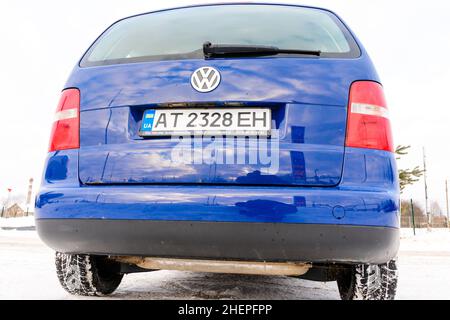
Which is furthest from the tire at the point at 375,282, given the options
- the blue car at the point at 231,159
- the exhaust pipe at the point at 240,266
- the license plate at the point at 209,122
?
the license plate at the point at 209,122

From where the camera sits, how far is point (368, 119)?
1.82 metres

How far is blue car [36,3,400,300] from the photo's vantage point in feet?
5.45

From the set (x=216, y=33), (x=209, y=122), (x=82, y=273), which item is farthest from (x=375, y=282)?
(x=82, y=273)

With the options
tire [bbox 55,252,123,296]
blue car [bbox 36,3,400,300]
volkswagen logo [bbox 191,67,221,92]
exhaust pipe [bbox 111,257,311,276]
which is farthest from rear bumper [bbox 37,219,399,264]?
tire [bbox 55,252,123,296]

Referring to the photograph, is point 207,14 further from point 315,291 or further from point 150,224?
point 315,291

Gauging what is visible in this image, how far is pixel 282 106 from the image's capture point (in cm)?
180

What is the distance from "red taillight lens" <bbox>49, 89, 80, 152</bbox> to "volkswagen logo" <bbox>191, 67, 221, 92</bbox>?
0.62 metres

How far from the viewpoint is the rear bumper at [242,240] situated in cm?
164

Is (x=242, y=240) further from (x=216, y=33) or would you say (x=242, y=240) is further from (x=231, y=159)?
(x=216, y=33)

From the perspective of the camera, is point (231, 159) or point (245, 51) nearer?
point (231, 159)

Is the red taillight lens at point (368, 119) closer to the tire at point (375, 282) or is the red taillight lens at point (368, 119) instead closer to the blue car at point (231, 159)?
the blue car at point (231, 159)

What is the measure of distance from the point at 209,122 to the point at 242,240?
54cm

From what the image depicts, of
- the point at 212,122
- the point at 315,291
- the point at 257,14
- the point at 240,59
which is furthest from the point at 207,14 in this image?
the point at 315,291

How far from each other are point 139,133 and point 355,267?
1.32 metres
